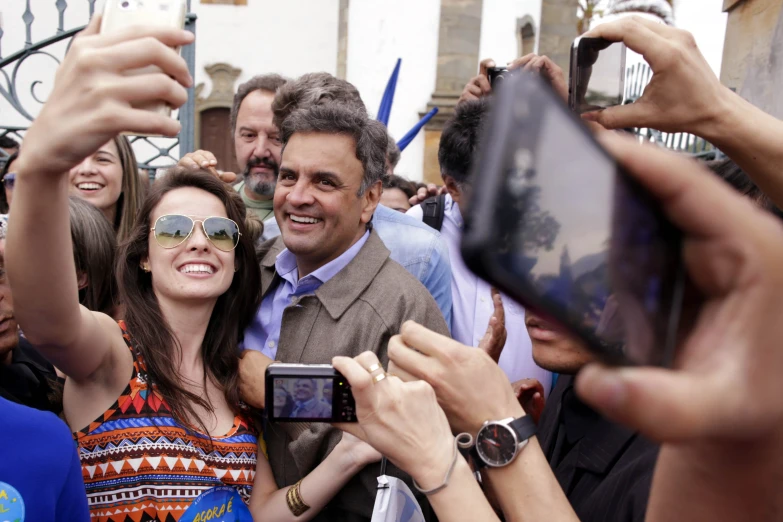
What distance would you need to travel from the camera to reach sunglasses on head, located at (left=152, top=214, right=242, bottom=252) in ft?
7.50

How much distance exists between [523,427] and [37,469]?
973mm

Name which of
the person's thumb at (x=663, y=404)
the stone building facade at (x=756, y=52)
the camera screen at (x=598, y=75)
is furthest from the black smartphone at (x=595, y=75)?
the stone building facade at (x=756, y=52)

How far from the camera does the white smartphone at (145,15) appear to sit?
1.11m

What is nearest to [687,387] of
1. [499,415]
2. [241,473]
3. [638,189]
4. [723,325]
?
[723,325]

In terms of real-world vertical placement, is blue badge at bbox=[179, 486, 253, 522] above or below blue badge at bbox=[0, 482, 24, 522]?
below

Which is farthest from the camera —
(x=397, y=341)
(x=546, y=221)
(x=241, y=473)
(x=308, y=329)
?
(x=308, y=329)

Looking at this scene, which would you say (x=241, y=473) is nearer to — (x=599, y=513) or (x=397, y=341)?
(x=397, y=341)

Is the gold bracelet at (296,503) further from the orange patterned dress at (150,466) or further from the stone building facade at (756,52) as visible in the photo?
the stone building facade at (756,52)

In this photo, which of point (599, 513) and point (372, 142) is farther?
point (372, 142)

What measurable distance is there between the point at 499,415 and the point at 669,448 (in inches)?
29.0

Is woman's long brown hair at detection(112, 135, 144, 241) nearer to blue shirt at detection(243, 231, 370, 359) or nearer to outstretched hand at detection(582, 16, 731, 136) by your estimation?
blue shirt at detection(243, 231, 370, 359)

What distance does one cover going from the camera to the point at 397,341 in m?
1.49

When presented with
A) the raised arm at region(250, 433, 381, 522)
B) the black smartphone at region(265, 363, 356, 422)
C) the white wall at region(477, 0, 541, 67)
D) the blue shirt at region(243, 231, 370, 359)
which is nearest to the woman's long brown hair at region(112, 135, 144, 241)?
the blue shirt at region(243, 231, 370, 359)

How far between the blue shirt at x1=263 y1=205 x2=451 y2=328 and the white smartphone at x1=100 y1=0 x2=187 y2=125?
77.6 inches
